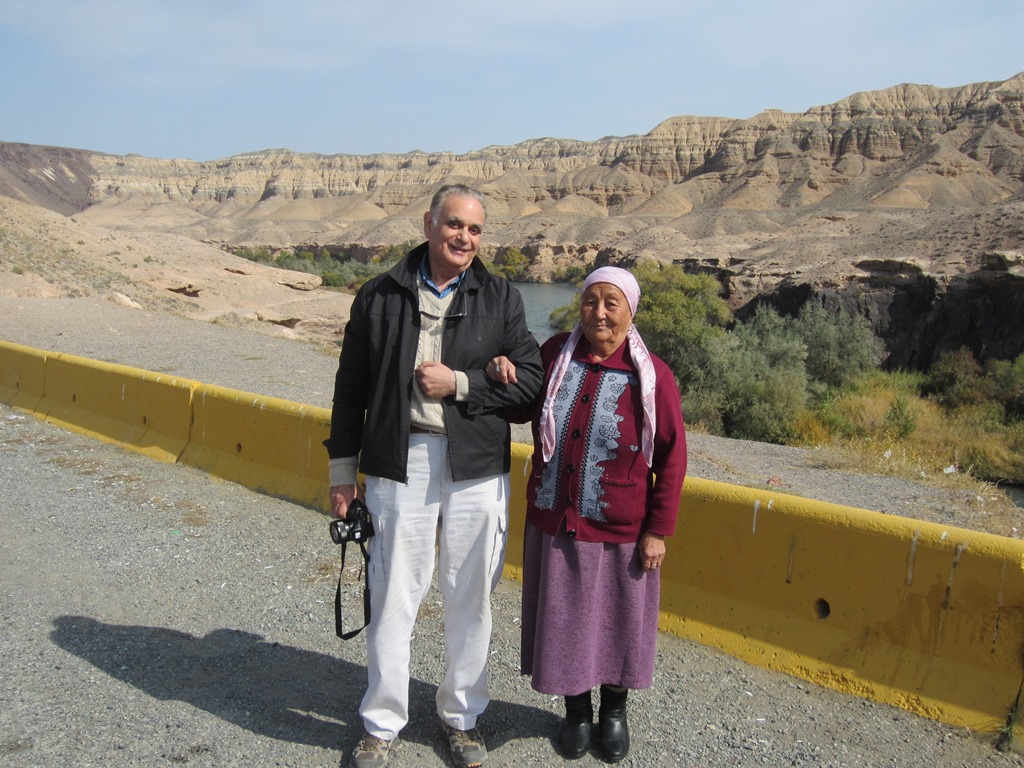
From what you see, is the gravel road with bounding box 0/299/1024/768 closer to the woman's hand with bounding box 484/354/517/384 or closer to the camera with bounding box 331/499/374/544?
the camera with bounding box 331/499/374/544

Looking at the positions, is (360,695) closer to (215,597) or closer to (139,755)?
(139,755)

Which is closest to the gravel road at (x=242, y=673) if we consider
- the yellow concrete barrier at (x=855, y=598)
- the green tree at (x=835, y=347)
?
the yellow concrete barrier at (x=855, y=598)

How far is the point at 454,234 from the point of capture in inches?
113

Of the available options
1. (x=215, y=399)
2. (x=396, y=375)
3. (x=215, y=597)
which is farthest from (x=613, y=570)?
(x=215, y=399)

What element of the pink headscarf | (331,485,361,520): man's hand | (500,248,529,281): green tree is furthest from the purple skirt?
(500,248,529,281): green tree

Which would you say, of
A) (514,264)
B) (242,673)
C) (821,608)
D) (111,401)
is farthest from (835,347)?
(514,264)

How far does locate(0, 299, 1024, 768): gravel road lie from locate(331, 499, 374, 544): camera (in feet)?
2.65

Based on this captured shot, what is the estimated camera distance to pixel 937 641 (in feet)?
11.2

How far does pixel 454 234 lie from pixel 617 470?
966 millimetres

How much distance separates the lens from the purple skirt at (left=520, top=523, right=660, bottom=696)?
295cm

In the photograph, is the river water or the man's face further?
the river water

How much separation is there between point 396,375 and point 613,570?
1.00 metres

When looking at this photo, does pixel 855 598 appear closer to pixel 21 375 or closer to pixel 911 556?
pixel 911 556

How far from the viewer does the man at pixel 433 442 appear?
2881 mm
